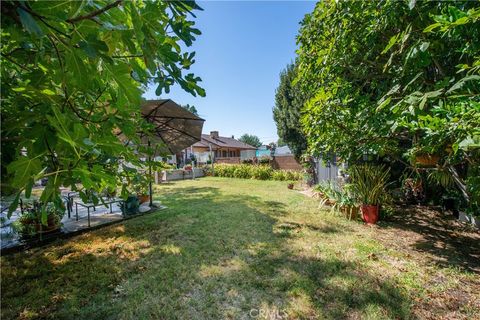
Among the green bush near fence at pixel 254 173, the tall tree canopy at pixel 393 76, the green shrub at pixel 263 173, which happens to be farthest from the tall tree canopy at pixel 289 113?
the tall tree canopy at pixel 393 76

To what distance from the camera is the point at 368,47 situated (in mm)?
3697

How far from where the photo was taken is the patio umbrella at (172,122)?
→ 5.00m

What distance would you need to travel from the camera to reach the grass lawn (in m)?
2.58

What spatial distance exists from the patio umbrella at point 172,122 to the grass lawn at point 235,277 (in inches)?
78.1

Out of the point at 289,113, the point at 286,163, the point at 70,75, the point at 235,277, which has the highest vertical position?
the point at 289,113

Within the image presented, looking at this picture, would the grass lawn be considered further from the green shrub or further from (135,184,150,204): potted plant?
the green shrub

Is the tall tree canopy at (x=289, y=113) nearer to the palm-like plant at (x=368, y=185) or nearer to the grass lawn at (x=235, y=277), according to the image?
the palm-like plant at (x=368, y=185)

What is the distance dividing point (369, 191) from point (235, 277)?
4231 mm

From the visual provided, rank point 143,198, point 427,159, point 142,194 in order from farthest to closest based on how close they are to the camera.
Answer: point 143,198
point 142,194
point 427,159

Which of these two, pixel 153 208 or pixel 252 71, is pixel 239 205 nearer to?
pixel 153 208

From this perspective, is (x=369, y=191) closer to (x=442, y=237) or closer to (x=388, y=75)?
(x=442, y=237)

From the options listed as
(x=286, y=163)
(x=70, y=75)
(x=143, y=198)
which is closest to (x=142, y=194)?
(x=143, y=198)

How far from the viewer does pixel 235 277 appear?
322cm

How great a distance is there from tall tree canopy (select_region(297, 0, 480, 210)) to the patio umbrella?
2.74 meters
